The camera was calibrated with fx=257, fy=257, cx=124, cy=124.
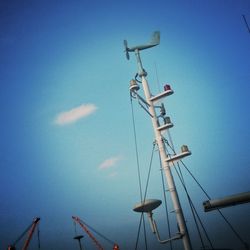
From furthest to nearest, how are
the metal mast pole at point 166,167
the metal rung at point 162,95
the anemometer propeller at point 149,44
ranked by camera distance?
the anemometer propeller at point 149,44
the metal rung at point 162,95
the metal mast pole at point 166,167

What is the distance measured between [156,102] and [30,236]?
95.6 m

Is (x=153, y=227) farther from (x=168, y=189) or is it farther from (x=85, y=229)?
(x=85, y=229)

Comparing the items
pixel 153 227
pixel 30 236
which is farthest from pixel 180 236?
pixel 30 236

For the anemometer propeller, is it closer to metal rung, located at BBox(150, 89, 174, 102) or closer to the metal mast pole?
the metal mast pole

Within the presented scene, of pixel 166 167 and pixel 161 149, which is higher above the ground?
pixel 161 149

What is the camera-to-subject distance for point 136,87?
20422 mm

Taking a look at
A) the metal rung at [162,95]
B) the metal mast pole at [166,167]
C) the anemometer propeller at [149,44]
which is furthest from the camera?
the anemometer propeller at [149,44]

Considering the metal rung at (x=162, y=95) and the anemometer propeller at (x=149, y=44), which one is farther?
the anemometer propeller at (x=149, y=44)

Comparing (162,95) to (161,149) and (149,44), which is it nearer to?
(161,149)

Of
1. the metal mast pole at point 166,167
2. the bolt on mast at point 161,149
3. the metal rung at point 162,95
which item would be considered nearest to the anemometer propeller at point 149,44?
the bolt on mast at point 161,149

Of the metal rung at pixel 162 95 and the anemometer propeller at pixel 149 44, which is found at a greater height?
the anemometer propeller at pixel 149 44

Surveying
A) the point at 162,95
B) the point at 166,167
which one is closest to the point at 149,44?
the point at 162,95

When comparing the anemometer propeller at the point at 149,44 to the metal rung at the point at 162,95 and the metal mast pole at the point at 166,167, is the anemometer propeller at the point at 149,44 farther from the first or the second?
the metal rung at the point at 162,95

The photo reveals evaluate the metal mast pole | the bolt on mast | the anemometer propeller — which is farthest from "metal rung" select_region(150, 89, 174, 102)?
the anemometer propeller
